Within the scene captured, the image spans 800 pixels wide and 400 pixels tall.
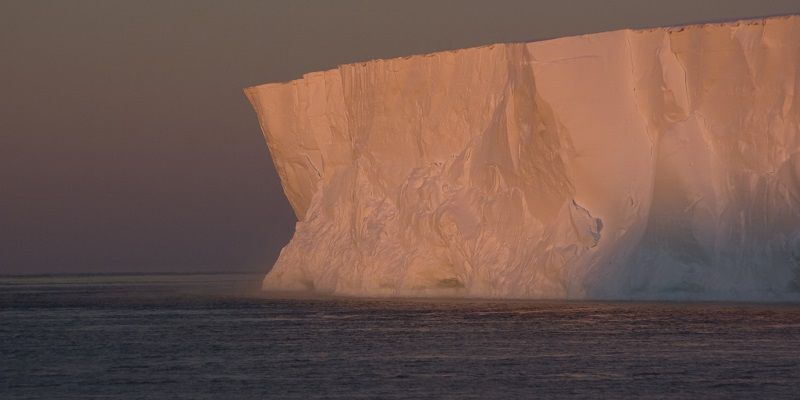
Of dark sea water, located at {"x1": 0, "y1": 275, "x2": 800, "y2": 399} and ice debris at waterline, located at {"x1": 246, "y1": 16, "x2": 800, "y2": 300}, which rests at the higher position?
ice debris at waterline, located at {"x1": 246, "y1": 16, "x2": 800, "y2": 300}

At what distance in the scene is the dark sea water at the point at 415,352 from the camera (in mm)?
18391

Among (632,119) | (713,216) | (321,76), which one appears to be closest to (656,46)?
(632,119)

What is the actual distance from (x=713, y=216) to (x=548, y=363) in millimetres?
9465

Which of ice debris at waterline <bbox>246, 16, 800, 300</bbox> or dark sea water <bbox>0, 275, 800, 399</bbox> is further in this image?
ice debris at waterline <bbox>246, 16, 800, 300</bbox>

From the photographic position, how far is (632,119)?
3091 cm

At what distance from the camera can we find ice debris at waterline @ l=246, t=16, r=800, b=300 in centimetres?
2922

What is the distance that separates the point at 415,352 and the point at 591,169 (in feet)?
30.7

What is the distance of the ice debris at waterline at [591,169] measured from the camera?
95.9ft

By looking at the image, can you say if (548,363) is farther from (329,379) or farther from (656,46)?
(656,46)

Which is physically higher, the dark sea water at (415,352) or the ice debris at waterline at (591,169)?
the ice debris at waterline at (591,169)

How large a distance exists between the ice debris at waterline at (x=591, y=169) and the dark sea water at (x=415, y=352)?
0.89 meters

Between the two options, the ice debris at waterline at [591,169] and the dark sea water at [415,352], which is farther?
the ice debris at waterline at [591,169]

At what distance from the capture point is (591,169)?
102ft

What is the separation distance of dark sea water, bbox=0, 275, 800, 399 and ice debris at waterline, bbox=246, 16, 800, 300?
893 mm
